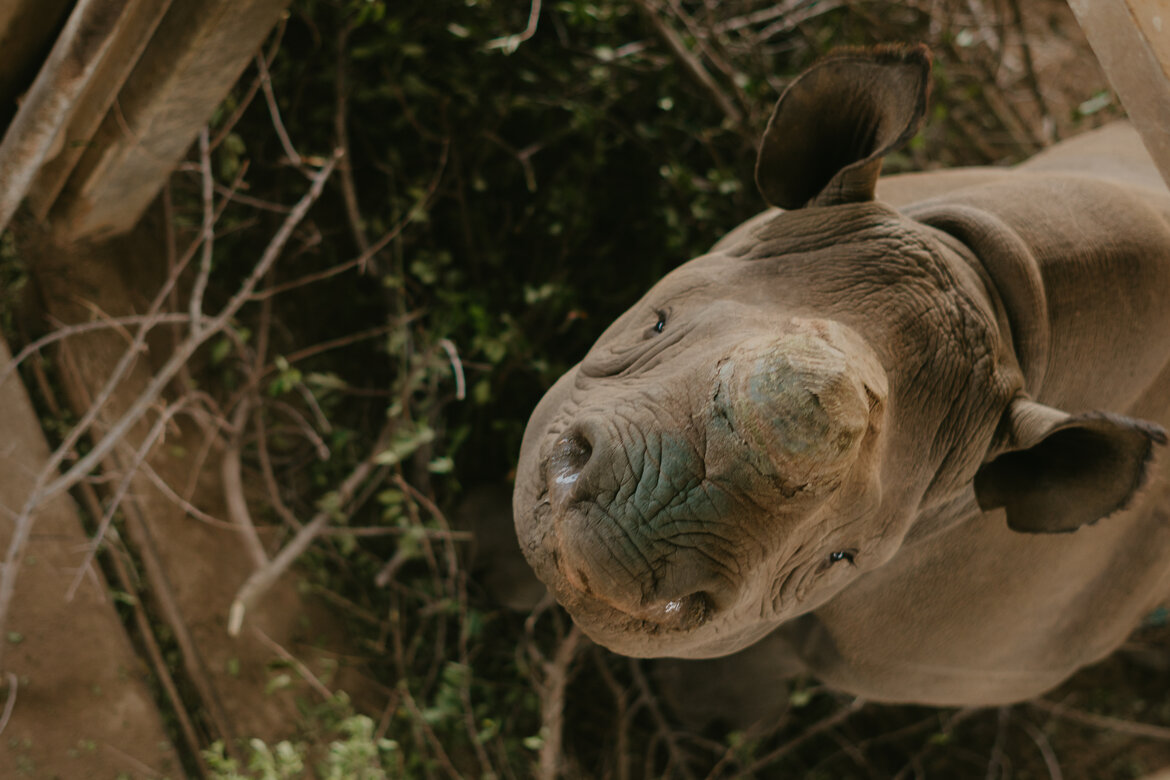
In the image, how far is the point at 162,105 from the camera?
7.95 ft

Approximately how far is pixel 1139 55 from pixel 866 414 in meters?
0.89

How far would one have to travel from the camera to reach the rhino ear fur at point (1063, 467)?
1.50 m

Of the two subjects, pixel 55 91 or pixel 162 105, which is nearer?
pixel 55 91

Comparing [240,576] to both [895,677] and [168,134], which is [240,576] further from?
[895,677]

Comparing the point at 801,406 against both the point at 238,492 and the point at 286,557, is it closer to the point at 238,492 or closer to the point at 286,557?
the point at 286,557

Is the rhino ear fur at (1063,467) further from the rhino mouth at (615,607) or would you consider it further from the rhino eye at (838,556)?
the rhino mouth at (615,607)

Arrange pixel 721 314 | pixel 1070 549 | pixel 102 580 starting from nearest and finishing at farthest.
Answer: pixel 721 314, pixel 1070 549, pixel 102 580

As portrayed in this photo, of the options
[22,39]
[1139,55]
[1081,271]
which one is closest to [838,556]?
[1081,271]

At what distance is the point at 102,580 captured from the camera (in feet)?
9.19

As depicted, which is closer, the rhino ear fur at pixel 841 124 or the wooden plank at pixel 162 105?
the rhino ear fur at pixel 841 124

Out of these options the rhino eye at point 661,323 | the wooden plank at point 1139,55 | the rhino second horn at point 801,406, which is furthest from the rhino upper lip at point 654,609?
the wooden plank at point 1139,55

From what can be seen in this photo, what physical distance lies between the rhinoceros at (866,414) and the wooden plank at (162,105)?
1.32 m

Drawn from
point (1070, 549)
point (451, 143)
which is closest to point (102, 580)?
point (451, 143)

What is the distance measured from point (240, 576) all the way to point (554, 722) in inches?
44.9
